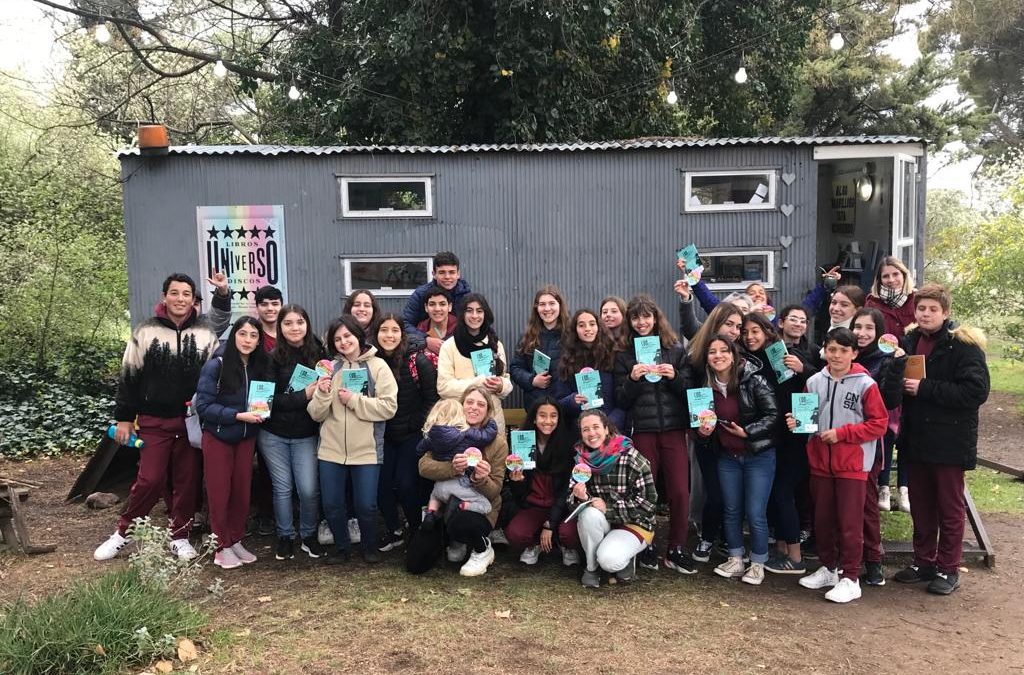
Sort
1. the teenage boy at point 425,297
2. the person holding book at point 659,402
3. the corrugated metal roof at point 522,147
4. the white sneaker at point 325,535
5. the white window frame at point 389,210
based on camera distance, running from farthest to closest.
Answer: the white window frame at point 389,210, the corrugated metal roof at point 522,147, the white sneaker at point 325,535, the teenage boy at point 425,297, the person holding book at point 659,402

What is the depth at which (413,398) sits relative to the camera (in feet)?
19.2

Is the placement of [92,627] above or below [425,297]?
below

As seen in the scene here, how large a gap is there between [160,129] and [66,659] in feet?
14.9

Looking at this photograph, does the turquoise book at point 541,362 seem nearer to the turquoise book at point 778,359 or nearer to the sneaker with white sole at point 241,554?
the turquoise book at point 778,359

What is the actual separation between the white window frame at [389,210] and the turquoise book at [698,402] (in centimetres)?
312

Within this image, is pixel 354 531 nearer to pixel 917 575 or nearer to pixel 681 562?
pixel 681 562

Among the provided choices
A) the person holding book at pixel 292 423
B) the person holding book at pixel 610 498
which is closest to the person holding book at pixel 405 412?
the person holding book at pixel 292 423

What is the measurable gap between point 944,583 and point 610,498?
7.03 ft

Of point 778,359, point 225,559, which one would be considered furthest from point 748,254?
point 225,559

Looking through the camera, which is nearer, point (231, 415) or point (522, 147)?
point (231, 415)

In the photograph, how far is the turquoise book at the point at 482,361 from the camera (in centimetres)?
561

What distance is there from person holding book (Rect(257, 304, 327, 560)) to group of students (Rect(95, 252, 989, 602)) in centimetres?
1

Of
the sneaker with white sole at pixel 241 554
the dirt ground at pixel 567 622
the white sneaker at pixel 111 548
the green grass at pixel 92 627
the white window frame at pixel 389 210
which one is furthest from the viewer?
the white window frame at pixel 389 210

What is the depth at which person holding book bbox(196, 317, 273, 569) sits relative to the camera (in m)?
5.44
